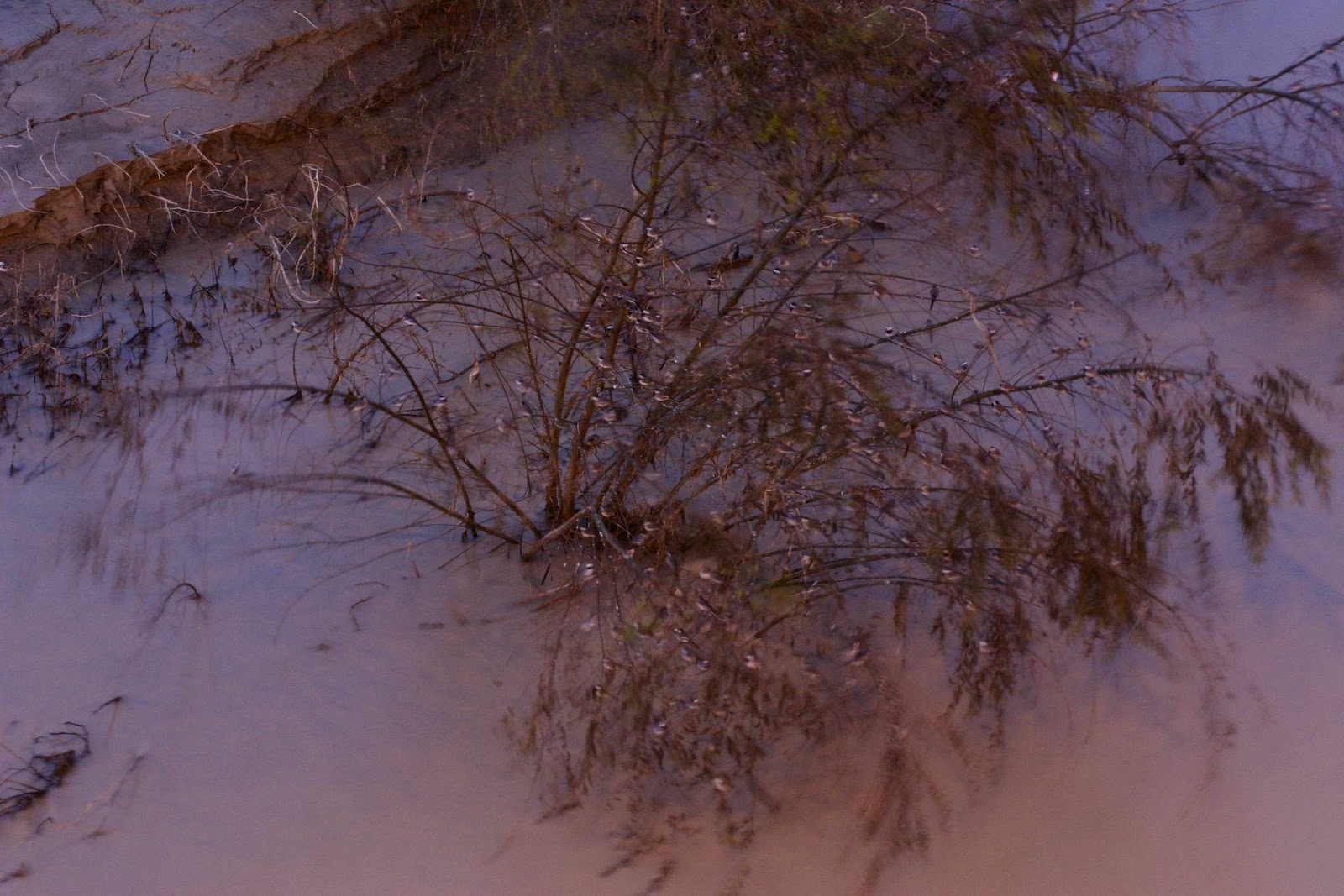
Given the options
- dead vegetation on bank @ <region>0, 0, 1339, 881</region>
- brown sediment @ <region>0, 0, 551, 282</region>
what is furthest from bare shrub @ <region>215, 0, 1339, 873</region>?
A: brown sediment @ <region>0, 0, 551, 282</region>

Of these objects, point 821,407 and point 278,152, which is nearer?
point 821,407

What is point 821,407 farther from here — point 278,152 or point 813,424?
point 278,152

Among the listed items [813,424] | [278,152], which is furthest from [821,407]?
[278,152]

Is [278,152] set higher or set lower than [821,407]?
higher

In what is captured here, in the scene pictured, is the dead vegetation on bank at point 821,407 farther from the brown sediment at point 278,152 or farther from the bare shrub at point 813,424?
the brown sediment at point 278,152

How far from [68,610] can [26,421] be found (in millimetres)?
987

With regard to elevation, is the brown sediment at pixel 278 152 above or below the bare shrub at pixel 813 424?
above

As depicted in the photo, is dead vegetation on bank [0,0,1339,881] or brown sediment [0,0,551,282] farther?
brown sediment [0,0,551,282]

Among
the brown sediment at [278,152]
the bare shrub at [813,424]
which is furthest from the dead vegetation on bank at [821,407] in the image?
the brown sediment at [278,152]

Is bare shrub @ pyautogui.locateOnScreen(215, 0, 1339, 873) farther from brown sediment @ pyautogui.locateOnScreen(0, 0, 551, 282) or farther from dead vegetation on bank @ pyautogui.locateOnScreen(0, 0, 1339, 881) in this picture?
brown sediment @ pyautogui.locateOnScreen(0, 0, 551, 282)

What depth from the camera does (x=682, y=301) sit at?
106 inches

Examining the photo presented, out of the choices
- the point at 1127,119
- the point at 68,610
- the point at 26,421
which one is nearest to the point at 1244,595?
the point at 1127,119

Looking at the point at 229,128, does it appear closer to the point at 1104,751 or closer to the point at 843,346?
the point at 843,346

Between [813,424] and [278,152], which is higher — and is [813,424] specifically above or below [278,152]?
below
